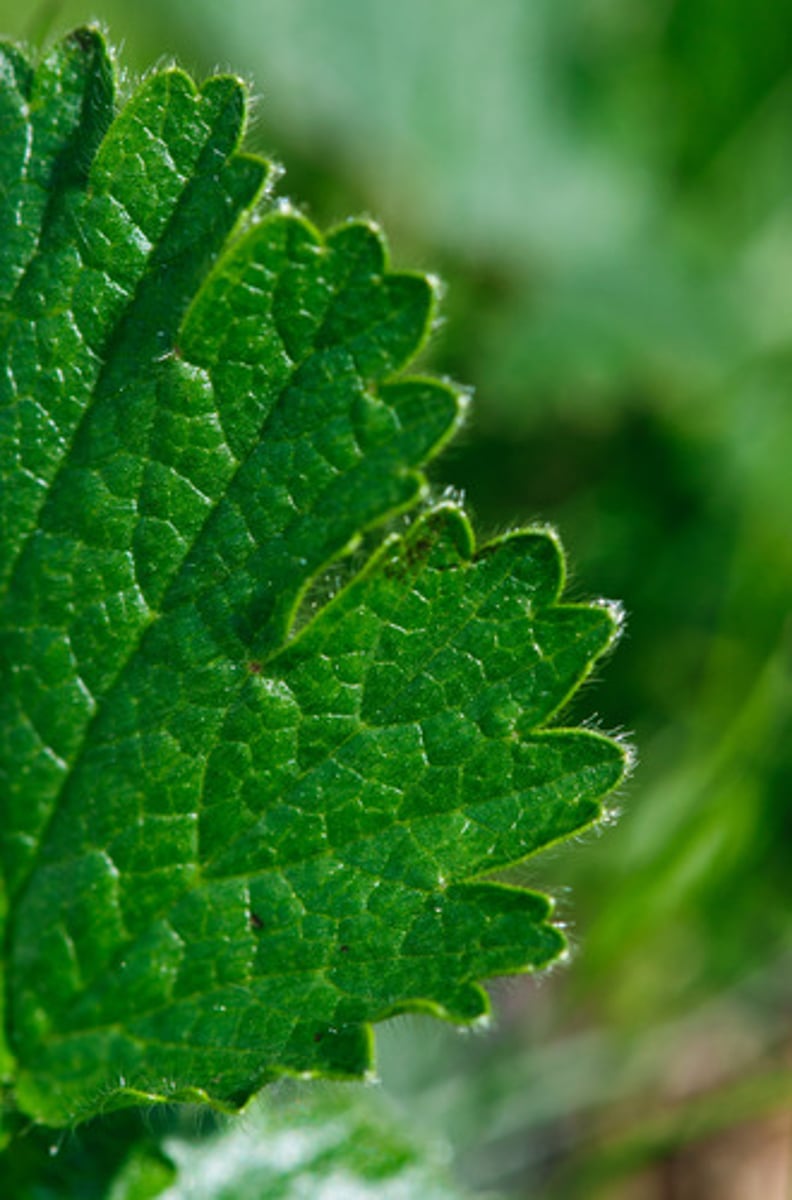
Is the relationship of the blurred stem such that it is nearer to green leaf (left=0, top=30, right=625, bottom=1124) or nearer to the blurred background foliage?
the blurred background foliage

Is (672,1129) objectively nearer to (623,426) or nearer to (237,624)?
(623,426)

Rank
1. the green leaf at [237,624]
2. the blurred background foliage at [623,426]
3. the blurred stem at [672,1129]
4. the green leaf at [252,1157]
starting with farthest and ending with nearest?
the blurred background foliage at [623,426], the blurred stem at [672,1129], the green leaf at [252,1157], the green leaf at [237,624]

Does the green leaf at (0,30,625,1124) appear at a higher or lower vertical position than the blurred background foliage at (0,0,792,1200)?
lower

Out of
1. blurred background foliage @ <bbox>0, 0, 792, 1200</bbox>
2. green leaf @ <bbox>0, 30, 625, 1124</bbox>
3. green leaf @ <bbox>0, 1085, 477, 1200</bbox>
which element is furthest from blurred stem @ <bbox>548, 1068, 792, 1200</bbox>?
green leaf @ <bbox>0, 30, 625, 1124</bbox>

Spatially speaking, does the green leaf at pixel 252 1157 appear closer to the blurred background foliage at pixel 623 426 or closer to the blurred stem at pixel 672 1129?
the blurred background foliage at pixel 623 426

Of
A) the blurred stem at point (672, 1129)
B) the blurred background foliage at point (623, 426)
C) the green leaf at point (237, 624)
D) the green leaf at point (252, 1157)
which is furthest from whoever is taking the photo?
the blurred background foliage at point (623, 426)

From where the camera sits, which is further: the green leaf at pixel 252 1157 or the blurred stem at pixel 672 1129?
the blurred stem at pixel 672 1129

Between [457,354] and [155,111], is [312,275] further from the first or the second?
[457,354]

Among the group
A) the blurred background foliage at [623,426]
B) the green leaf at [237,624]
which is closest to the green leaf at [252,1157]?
the green leaf at [237,624]
